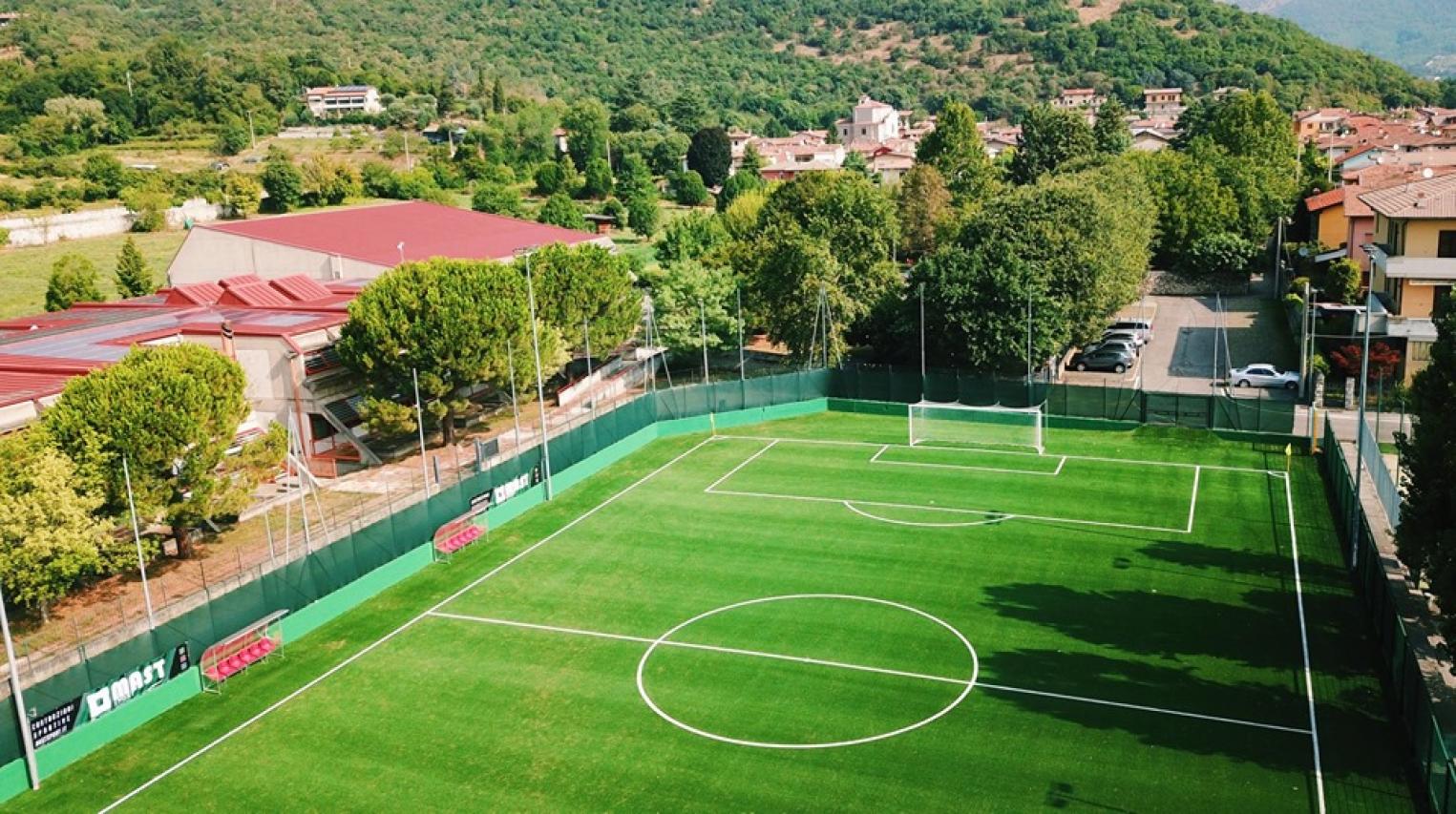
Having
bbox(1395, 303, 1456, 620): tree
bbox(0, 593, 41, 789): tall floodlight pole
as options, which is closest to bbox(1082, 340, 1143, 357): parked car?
bbox(1395, 303, 1456, 620): tree

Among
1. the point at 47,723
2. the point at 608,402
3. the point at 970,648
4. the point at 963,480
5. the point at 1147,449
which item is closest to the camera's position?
the point at 47,723

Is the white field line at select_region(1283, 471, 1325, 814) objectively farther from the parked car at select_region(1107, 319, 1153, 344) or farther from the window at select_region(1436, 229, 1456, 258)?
the parked car at select_region(1107, 319, 1153, 344)

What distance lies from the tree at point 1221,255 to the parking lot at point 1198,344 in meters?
2.00

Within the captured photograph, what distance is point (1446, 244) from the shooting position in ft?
153

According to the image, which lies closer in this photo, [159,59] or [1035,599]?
[1035,599]

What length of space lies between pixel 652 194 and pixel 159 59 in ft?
265

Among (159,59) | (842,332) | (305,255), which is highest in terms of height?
(159,59)

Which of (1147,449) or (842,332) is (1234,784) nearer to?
(1147,449)

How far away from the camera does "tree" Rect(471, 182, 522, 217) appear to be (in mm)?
102500

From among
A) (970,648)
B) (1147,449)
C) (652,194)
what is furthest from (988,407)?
(652,194)

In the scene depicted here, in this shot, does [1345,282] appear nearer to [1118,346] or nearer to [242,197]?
[1118,346]

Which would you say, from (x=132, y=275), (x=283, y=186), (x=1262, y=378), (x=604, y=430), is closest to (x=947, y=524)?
(x=604, y=430)

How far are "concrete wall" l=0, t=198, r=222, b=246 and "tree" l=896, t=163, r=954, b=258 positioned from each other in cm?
6059

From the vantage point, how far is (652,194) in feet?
378
